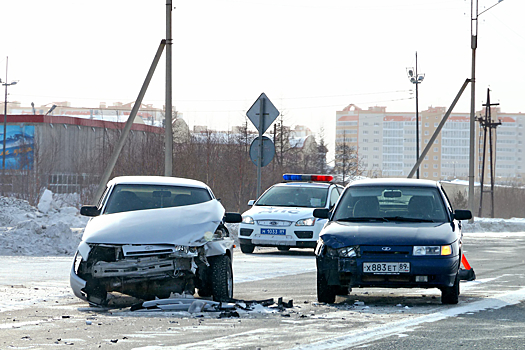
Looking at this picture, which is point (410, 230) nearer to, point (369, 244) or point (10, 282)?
point (369, 244)

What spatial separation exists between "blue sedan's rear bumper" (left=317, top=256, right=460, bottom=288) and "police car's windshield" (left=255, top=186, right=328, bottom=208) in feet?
30.2

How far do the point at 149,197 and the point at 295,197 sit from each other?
8860 mm

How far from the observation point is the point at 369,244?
9102mm

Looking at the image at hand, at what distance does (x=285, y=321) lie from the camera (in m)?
7.78

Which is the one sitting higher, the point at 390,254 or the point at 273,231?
the point at 390,254

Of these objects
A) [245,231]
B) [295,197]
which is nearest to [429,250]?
[245,231]

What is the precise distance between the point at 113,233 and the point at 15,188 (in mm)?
48763

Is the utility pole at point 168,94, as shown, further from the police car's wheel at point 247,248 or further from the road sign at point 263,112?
the police car's wheel at point 247,248

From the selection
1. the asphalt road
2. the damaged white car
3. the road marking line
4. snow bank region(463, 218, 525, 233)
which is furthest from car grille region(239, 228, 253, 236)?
snow bank region(463, 218, 525, 233)

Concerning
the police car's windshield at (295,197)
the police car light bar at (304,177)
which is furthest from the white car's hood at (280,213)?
the police car light bar at (304,177)

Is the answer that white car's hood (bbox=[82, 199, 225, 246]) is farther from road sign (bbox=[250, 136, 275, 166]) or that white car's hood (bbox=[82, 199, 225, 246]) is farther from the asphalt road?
road sign (bbox=[250, 136, 275, 166])

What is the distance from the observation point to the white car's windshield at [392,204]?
10.1m

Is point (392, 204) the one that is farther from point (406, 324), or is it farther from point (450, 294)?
point (406, 324)

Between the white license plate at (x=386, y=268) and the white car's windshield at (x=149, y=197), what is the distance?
237cm
